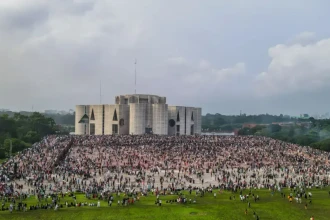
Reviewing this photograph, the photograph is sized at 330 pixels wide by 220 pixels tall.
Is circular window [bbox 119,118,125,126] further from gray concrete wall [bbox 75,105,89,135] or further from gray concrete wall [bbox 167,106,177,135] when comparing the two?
gray concrete wall [bbox 167,106,177,135]

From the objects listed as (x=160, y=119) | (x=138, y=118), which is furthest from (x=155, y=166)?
(x=138, y=118)

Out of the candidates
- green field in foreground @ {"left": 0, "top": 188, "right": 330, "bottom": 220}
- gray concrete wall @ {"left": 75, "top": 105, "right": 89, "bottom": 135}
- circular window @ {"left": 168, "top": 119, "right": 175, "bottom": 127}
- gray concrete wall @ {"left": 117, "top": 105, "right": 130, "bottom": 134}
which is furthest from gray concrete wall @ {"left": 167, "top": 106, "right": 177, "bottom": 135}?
green field in foreground @ {"left": 0, "top": 188, "right": 330, "bottom": 220}

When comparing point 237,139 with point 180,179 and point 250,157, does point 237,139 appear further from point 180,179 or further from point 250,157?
point 180,179

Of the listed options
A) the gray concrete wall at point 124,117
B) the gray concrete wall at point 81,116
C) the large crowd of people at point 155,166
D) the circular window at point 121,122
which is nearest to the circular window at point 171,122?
the gray concrete wall at point 124,117

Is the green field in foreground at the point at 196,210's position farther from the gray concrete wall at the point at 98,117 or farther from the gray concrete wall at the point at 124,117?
the gray concrete wall at the point at 98,117

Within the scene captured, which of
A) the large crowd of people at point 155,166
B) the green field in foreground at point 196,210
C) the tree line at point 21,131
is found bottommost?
the green field in foreground at point 196,210

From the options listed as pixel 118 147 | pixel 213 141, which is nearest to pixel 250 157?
pixel 213 141
